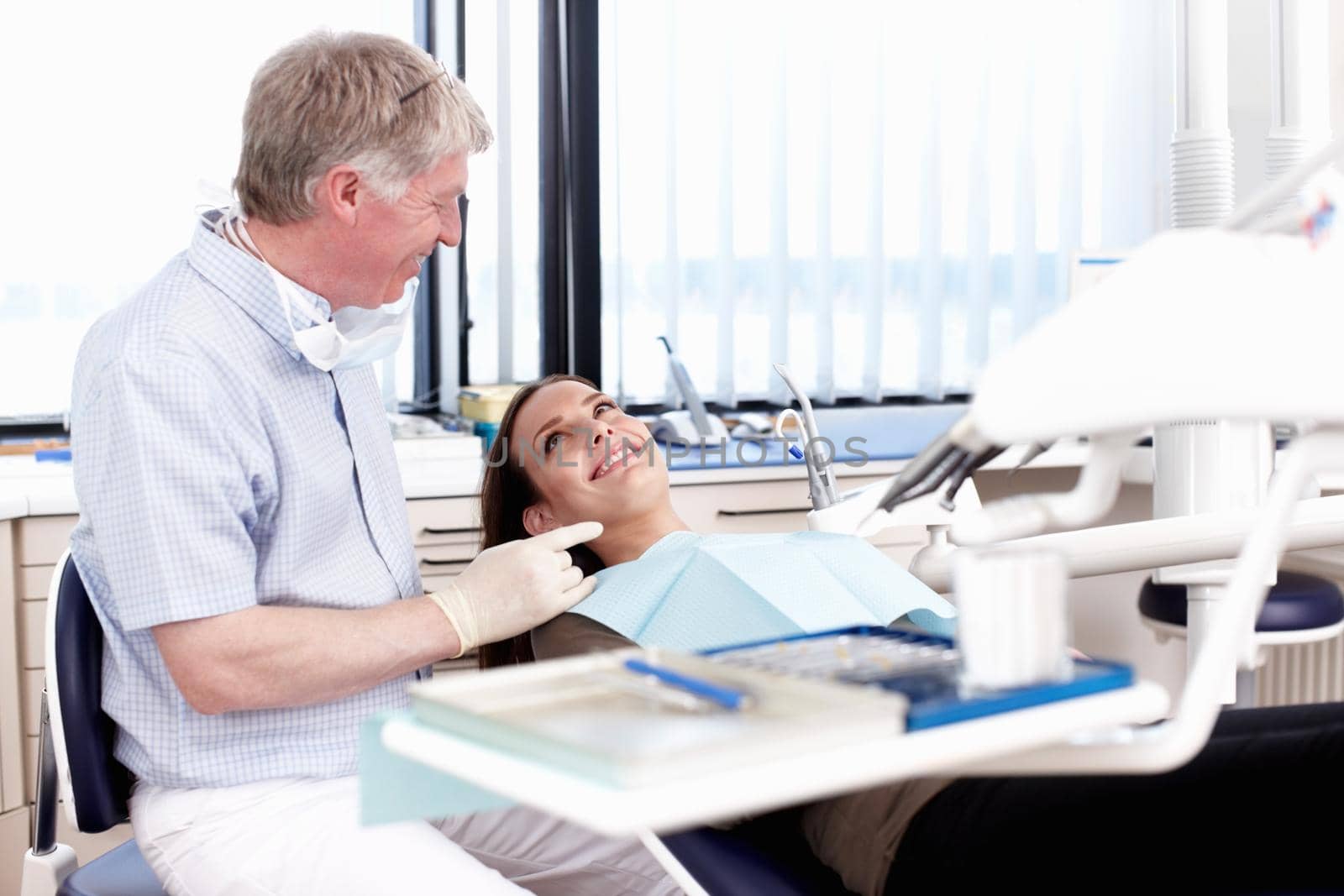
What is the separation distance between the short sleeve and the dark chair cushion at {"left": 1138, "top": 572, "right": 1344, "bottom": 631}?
1.63 metres

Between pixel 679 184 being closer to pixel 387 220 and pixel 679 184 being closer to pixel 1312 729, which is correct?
pixel 387 220

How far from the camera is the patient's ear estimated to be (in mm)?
1903

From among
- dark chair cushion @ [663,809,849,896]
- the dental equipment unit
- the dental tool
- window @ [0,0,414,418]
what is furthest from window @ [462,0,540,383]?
the dental equipment unit

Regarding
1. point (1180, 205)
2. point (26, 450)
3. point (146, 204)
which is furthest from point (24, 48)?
point (1180, 205)

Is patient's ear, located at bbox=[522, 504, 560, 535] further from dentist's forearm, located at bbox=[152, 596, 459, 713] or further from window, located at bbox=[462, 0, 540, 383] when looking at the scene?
window, located at bbox=[462, 0, 540, 383]

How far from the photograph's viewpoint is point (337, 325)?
1533 millimetres

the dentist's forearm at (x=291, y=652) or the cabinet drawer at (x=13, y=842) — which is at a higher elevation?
the dentist's forearm at (x=291, y=652)

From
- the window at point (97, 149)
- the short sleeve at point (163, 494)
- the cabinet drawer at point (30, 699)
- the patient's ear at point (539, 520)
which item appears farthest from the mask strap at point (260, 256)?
the window at point (97, 149)

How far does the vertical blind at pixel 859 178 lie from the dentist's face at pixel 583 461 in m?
1.18

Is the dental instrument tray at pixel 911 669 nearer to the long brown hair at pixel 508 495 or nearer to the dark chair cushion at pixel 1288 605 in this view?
the long brown hair at pixel 508 495

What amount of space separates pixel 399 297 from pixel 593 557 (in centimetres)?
52

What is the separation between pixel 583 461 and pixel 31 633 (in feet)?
3.09

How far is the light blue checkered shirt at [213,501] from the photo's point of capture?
120cm

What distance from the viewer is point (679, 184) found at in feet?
10.1
